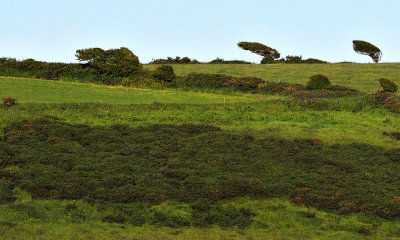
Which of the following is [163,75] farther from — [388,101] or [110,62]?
[388,101]

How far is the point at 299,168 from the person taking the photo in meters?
28.3

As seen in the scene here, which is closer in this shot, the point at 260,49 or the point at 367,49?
the point at 367,49

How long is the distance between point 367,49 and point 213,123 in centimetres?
5952

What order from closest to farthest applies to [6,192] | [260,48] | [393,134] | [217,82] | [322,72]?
[6,192] < [393,134] < [217,82] < [322,72] < [260,48]

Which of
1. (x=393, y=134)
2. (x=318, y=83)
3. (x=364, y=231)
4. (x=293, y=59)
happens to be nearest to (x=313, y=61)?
(x=293, y=59)

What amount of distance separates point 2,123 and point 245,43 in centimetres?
7296

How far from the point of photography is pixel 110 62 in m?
57.4

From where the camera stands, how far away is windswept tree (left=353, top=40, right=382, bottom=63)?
91.1 metres

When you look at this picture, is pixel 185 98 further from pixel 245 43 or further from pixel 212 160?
pixel 245 43

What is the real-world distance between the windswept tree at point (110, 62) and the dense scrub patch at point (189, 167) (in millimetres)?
23005

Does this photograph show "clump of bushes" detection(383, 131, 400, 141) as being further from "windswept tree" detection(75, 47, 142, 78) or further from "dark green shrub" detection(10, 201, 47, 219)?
"windswept tree" detection(75, 47, 142, 78)

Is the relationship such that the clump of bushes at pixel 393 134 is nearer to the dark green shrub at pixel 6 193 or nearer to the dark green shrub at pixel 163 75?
the dark green shrub at pixel 6 193

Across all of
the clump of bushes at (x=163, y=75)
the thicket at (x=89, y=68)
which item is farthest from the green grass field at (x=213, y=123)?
the clump of bushes at (x=163, y=75)

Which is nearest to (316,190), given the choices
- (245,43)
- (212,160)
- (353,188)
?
(353,188)
